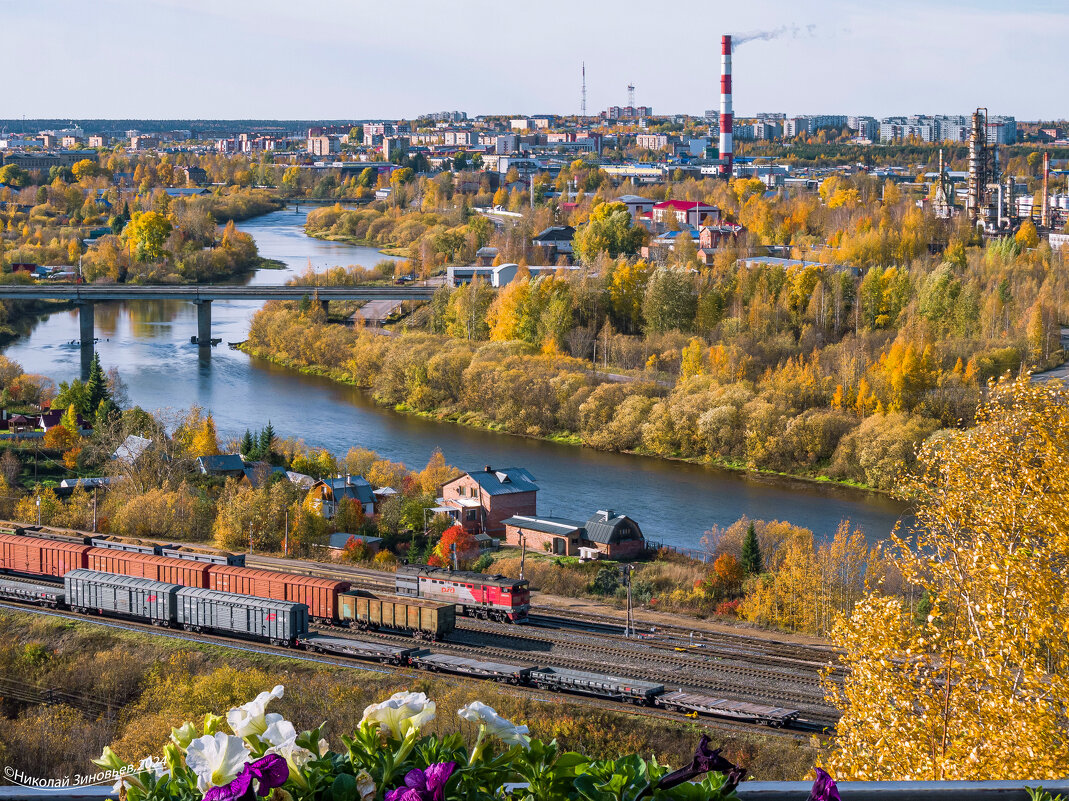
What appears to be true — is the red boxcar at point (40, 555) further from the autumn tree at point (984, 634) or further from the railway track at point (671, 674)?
the autumn tree at point (984, 634)

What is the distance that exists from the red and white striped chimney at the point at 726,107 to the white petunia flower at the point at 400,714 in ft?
109

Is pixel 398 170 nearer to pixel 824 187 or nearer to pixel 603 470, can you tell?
pixel 824 187

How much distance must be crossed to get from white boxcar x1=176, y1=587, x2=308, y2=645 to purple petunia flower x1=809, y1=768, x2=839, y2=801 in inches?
252

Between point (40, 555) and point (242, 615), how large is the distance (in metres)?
2.07

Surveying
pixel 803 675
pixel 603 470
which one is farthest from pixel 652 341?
pixel 803 675

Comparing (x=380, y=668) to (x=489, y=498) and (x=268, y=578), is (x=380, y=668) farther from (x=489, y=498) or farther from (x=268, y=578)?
(x=489, y=498)

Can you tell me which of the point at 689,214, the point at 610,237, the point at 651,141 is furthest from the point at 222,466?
the point at 651,141

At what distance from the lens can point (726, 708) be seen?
6.11m

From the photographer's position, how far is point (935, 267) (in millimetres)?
18375

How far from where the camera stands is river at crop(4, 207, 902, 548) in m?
11.0

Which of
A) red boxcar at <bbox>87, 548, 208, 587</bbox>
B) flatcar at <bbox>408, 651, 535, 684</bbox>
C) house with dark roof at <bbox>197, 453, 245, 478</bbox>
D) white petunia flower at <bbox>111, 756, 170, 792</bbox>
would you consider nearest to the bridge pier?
house with dark roof at <bbox>197, 453, 245, 478</bbox>

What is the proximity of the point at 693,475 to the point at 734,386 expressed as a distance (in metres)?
1.79

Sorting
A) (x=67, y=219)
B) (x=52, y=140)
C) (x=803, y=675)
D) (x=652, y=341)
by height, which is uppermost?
(x=52, y=140)

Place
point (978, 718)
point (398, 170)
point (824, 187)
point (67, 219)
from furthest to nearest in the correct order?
point (398, 170), point (67, 219), point (824, 187), point (978, 718)
